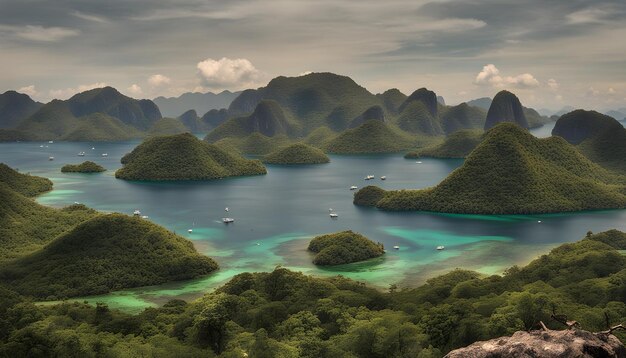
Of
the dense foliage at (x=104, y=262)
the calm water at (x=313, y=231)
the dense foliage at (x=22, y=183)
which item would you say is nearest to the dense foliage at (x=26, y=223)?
the dense foliage at (x=104, y=262)

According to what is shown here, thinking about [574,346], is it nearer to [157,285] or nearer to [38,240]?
[157,285]

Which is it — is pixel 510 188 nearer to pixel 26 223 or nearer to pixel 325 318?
pixel 325 318

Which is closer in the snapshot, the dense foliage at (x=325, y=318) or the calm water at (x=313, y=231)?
the dense foliage at (x=325, y=318)

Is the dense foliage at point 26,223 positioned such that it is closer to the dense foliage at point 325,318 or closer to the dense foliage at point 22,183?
the dense foliage at point 325,318

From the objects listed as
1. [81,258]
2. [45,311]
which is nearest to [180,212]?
[81,258]

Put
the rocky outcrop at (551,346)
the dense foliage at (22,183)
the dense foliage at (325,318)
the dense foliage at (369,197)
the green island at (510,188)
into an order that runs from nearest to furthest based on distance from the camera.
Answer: the rocky outcrop at (551,346) → the dense foliage at (325,318) → the green island at (510,188) → the dense foliage at (369,197) → the dense foliage at (22,183)

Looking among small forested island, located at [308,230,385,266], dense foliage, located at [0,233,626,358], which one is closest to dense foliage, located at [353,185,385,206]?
small forested island, located at [308,230,385,266]

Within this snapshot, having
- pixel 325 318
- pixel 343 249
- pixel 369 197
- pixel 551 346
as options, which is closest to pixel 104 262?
pixel 343 249
